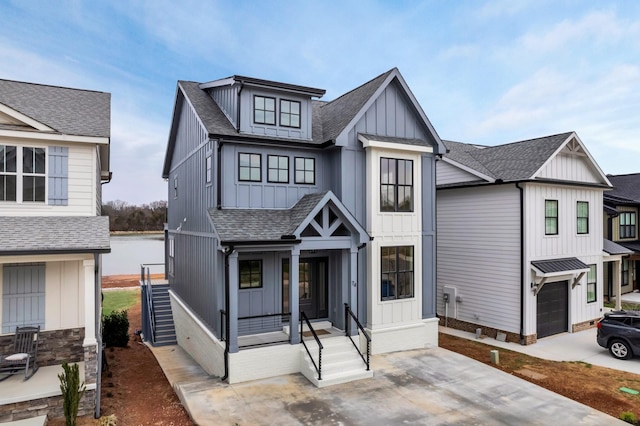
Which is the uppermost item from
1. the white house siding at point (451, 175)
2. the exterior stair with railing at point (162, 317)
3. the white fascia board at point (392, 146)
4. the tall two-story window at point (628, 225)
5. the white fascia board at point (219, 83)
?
the white fascia board at point (219, 83)

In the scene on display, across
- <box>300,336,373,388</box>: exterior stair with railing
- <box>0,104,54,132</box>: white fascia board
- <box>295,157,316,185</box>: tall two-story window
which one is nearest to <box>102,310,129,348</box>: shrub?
<box>0,104,54,132</box>: white fascia board

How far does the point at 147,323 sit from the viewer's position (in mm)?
16984

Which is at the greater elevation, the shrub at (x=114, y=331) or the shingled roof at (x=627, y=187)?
the shingled roof at (x=627, y=187)

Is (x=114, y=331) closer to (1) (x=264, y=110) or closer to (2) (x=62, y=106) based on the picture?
(2) (x=62, y=106)

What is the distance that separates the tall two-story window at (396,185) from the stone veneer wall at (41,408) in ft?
30.7

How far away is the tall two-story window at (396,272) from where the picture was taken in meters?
12.2

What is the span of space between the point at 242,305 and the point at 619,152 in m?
44.7

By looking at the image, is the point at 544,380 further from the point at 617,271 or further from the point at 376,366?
the point at 617,271

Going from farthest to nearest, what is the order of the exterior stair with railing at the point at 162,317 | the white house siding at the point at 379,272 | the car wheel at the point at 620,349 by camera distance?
the exterior stair with railing at the point at 162,317, the car wheel at the point at 620,349, the white house siding at the point at 379,272

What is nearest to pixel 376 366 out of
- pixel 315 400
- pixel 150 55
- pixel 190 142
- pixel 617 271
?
pixel 315 400

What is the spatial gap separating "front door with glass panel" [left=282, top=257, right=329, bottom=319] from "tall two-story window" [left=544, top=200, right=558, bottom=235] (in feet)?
30.8

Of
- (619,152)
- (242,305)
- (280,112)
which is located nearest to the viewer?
(242,305)

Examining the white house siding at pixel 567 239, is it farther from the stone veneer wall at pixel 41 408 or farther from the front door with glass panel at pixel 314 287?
the stone veneer wall at pixel 41 408

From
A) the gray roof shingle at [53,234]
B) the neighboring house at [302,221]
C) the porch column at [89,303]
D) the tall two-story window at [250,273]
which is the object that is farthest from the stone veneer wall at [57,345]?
the tall two-story window at [250,273]
